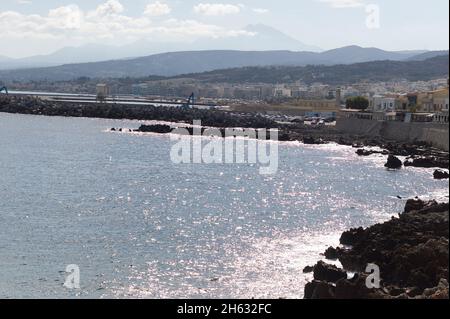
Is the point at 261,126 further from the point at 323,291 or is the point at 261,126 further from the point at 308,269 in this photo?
the point at 323,291

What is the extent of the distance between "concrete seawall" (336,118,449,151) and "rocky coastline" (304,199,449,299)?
2162 cm

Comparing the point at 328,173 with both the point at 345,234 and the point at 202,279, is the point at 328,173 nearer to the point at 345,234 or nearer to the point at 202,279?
the point at 345,234

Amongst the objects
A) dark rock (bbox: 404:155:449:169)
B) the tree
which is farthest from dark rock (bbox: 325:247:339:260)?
the tree

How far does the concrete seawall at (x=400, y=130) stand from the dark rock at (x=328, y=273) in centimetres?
2427

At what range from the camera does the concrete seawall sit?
122ft

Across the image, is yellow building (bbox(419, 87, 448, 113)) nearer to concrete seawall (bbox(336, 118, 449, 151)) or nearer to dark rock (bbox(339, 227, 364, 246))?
concrete seawall (bbox(336, 118, 449, 151))

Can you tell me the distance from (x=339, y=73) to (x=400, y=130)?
300 ft

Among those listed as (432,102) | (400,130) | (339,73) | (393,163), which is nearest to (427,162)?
(393,163)

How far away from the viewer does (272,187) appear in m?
24.6

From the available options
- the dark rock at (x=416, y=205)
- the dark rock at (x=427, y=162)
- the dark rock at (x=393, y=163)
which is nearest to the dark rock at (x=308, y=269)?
the dark rock at (x=416, y=205)

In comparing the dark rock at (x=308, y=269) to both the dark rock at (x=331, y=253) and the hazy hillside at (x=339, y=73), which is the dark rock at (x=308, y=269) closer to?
the dark rock at (x=331, y=253)

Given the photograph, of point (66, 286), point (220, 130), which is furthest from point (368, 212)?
point (220, 130)

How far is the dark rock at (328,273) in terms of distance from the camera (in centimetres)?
1091

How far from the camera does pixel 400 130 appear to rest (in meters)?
42.9
